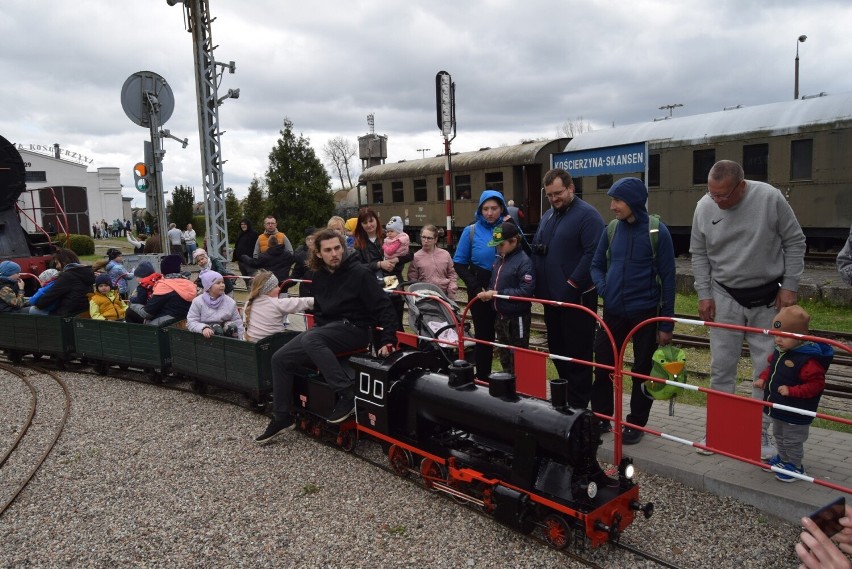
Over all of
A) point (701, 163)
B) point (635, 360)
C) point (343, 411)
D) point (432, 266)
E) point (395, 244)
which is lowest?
point (343, 411)

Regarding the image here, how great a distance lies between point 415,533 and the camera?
4246mm

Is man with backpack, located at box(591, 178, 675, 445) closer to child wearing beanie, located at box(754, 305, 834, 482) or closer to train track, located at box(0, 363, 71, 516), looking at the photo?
child wearing beanie, located at box(754, 305, 834, 482)

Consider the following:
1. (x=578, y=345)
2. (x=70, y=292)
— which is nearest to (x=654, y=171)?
(x=578, y=345)

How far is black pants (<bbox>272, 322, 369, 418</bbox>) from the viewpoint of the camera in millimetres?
5523

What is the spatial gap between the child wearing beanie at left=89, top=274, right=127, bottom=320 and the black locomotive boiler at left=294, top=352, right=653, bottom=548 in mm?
5593

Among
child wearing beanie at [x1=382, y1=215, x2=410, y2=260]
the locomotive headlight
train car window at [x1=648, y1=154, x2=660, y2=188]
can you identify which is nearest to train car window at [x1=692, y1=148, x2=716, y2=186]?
train car window at [x1=648, y1=154, x2=660, y2=188]

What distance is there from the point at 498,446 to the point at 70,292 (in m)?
7.74

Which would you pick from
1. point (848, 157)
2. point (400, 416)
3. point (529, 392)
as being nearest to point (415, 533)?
point (400, 416)

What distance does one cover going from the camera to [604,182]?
57.1ft

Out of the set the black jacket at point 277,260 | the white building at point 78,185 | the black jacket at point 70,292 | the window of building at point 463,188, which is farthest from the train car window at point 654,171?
the white building at point 78,185

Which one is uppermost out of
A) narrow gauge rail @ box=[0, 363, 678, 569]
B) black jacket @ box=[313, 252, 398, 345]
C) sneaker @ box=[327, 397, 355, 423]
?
Result: black jacket @ box=[313, 252, 398, 345]

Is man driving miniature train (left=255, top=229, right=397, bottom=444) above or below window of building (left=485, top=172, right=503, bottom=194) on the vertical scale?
below

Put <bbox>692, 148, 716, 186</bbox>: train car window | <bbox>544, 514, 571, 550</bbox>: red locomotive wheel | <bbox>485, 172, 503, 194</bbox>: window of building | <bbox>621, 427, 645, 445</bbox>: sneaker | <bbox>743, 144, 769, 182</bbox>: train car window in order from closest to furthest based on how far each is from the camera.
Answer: <bbox>544, 514, 571, 550</bbox>: red locomotive wheel < <bbox>621, 427, 645, 445</bbox>: sneaker < <bbox>743, 144, 769, 182</bbox>: train car window < <bbox>692, 148, 716, 186</bbox>: train car window < <bbox>485, 172, 503, 194</bbox>: window of building

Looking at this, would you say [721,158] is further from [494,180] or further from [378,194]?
[378,194]
